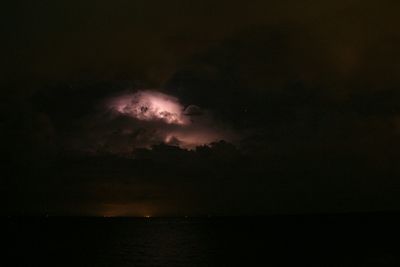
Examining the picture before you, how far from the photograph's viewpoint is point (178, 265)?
7538 cm

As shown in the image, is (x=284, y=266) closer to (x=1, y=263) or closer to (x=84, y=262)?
(x=84, y=262)

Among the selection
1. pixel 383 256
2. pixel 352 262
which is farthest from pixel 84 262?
pixel 383 256

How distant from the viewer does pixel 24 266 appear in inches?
2847

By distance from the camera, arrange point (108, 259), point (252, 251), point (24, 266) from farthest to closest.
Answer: point (252, 251) → point (108, 259) → point (24, 266)

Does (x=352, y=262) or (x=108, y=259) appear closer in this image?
(x=352, y=262)

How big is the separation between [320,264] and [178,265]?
75.3 ft

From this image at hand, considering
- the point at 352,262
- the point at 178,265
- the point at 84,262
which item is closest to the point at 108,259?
the point at 84,262

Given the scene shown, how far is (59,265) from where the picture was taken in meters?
75.9

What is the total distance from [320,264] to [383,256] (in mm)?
15554

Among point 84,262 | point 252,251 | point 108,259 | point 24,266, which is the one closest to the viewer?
point 24,266

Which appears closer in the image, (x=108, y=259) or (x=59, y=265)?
(x=59, y=265)

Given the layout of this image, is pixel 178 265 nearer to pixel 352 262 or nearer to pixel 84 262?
pixel 84 262

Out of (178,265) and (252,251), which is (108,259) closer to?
(178,265)

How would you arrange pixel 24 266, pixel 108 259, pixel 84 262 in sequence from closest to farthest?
1. pixel 24 266
2. pixel 84 262
3. pixel 108 259
